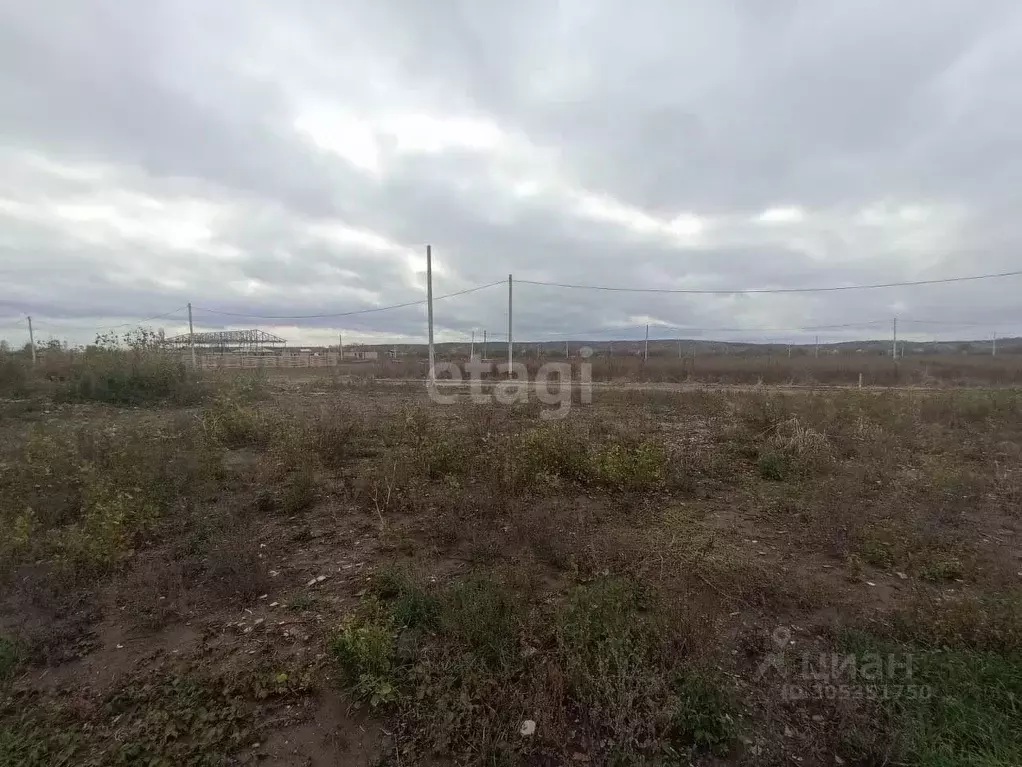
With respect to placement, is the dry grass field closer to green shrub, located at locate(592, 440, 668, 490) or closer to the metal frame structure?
green shrub, located at locate(592, 440, 668, 490)

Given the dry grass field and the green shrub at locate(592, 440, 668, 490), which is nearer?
the dry grass field

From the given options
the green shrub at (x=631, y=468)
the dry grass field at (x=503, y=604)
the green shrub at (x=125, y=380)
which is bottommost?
the dry grass field at (x=503, y=604)

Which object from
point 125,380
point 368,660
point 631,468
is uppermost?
point 125,380

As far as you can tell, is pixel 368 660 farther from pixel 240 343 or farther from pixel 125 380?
pixel 240 343

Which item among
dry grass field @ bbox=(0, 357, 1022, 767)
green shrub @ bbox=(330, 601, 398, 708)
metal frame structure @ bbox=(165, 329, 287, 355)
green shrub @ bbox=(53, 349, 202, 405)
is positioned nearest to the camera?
dry grass field @ bbox=(0, 357, 1022, 767)

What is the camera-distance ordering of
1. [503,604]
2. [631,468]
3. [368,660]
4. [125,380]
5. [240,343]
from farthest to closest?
[240,343] → [125,380] → [631,468] → [503,604] → [368,660]

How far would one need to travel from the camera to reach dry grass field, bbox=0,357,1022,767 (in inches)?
92.5

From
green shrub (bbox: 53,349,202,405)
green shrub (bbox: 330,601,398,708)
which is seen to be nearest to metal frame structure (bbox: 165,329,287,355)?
green shrub (bbox: 53,349,202,405)

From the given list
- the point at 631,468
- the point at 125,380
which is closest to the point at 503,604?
the point at 631,468

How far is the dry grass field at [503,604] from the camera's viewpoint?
7.71 feet

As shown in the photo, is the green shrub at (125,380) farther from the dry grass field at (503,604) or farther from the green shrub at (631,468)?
the green shrub at (631,468)

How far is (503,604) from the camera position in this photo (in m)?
3.04

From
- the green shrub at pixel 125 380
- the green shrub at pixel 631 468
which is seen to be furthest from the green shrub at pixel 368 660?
the green shrub at pixel 125 380

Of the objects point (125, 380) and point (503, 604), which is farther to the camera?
point (125, 380)
